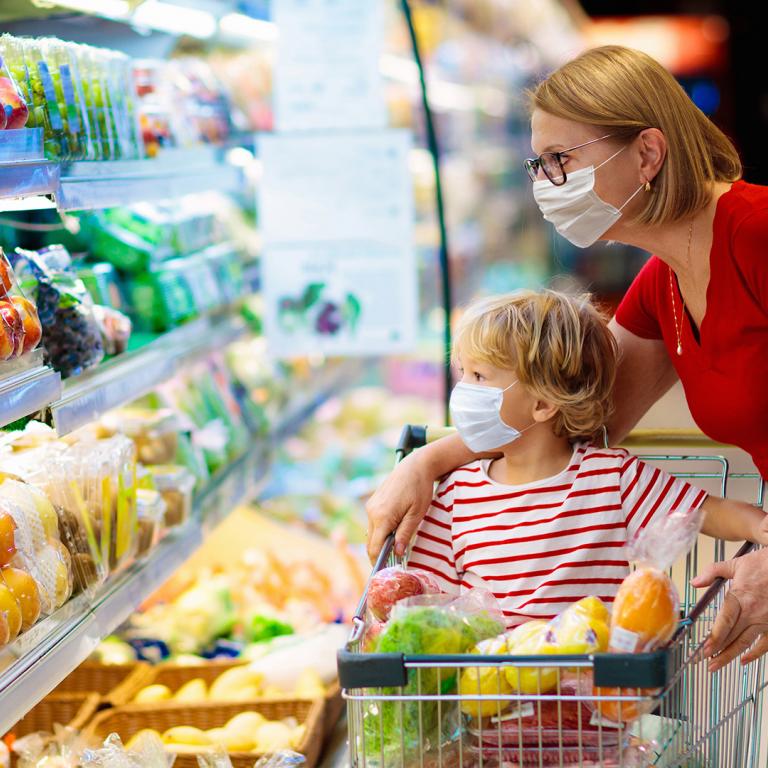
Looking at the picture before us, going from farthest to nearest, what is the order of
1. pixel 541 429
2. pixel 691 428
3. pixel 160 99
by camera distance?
pixel 160 99, pixel 691 428, pixel 541 429

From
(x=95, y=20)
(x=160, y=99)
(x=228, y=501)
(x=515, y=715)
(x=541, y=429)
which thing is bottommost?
(x=228, y=501)

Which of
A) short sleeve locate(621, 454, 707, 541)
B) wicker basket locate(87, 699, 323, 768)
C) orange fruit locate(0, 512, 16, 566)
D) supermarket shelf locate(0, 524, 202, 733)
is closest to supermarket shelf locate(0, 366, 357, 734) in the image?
supermarket shelf locate(0, 524, 202, 733)

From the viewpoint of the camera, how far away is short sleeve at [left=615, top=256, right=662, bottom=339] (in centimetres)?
226

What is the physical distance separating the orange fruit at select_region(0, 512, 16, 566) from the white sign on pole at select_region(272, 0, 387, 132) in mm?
2200

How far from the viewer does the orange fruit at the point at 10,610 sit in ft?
6.19

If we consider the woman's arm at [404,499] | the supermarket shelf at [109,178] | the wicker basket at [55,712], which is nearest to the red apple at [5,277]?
the supermarket shelf at [109,178]

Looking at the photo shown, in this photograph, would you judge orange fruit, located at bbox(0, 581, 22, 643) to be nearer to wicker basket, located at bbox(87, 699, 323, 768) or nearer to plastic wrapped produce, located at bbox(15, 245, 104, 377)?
plastic wrapped produce, located at bbox(15, 245, 104, 377)

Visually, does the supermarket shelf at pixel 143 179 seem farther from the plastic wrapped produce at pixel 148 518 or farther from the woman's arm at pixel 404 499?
the woman's arm at pixel 404 499

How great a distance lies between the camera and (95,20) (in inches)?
130

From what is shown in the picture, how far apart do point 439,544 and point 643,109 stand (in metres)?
0.87

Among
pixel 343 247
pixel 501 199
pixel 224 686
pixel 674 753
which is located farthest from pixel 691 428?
pixel 501 199

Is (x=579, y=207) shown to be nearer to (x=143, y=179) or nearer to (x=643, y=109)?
(x=643, y=109)

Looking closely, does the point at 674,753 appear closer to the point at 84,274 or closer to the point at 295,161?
the point at 84,274

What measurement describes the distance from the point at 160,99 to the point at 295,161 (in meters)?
0.69
